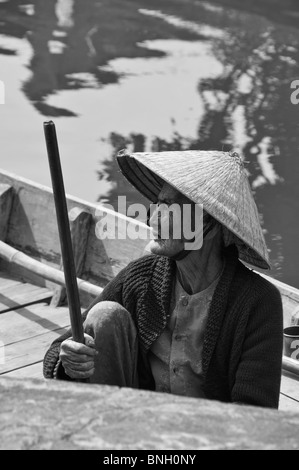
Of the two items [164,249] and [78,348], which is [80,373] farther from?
[164,249]

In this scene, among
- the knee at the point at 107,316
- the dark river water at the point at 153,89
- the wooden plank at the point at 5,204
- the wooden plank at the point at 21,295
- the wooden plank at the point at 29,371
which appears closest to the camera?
the knee at the point at 107,316

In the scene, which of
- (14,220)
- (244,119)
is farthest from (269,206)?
(14,220)

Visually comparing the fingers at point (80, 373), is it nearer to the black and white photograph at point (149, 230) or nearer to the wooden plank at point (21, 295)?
the black and white photograph at point (149, 230)

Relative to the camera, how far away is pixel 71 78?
9594 mm

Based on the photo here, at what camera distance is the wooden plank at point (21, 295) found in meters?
4.57

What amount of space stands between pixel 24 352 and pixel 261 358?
1682 mm

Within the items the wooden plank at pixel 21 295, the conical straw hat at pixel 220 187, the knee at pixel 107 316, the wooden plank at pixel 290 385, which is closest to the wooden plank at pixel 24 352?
the wooden plank at pixel 21 295

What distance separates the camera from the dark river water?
7.55 metres

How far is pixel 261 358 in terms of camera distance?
2557mm

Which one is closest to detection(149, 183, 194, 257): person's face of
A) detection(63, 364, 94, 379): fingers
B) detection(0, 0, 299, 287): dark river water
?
detection(63, 364, 94, 379): fingers

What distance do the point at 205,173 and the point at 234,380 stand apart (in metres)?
0.53

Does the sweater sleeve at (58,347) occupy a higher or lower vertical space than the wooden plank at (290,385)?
higher

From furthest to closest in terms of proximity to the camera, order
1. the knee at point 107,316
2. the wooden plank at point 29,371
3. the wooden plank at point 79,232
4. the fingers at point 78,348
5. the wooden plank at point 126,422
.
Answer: the wooden plank at point 79,232, the wooden plank at point 29,371, the knee at point 107,316, the fingers at point 78,348, the wooden plank at point 126,422
